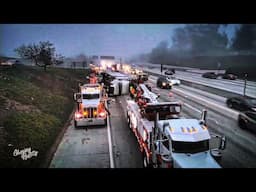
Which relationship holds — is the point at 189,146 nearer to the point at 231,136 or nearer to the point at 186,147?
the point at 186,147

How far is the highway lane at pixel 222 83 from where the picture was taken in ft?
29.6

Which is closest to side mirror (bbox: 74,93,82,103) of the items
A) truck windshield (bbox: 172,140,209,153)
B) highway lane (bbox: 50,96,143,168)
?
highway lane (bbox: 50,96,143,168)

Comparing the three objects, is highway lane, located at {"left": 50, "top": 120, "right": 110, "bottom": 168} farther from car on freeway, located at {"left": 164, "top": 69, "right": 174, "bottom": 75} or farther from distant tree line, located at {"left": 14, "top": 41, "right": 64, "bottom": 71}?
car on freeway, located at {"left": 164, "top": 69, "right": 174, "bottom": 75}

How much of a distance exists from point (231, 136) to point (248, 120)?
3.18 feet

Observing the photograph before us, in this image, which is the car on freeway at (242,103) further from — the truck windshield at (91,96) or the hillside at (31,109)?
the hillside at (31,109)

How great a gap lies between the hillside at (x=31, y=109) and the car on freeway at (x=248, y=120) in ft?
25.5

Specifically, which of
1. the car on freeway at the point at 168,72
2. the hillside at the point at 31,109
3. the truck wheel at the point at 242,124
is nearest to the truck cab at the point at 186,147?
the truck wheel at the point at 242,124

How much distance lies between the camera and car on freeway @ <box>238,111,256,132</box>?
8.86 meters

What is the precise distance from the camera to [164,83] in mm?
12617
